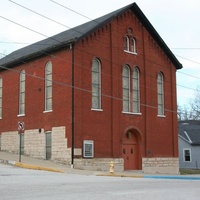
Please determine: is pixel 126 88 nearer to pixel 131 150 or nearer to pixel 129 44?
pixel 129 44

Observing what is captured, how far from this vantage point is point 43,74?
98.8 ft

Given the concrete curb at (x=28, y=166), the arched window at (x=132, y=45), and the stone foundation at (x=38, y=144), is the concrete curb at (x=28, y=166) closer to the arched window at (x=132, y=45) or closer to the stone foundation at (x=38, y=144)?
the stone foundation at (x=38, y=144)

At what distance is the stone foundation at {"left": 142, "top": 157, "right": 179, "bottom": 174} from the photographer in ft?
104

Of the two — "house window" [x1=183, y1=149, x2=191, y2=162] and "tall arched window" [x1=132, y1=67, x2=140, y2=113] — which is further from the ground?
"tall arched window" [x1=132, y1=67, x2=140, y2=113]

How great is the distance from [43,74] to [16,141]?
236 inches

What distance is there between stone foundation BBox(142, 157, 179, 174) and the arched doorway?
58cm

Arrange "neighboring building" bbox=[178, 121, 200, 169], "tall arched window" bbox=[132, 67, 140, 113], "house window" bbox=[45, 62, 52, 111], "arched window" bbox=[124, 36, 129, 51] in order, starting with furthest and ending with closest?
"neighboring building" bbox=[178, 121, 200, 169], "arched window" bbox=[124, 36, 129, 51], "tall arched window" bbox=[132, 67, 140, 113], "house window" bbox=[45, 62, 52, 111]

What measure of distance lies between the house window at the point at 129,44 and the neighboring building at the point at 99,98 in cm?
8

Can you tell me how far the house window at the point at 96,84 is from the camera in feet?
94.9

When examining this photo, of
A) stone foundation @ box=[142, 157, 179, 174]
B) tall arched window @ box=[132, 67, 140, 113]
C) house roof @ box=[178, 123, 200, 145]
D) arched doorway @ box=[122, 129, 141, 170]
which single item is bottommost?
stone foundation @ box=[142, 157, 179, 174]

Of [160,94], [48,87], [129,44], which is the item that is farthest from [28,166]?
[160,94]

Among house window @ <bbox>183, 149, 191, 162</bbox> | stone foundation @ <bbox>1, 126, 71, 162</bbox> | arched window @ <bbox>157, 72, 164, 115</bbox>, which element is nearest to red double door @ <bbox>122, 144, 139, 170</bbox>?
arched window @ <bbox>157, 72, 164, 115</bbox>

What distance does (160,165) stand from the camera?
32.8m

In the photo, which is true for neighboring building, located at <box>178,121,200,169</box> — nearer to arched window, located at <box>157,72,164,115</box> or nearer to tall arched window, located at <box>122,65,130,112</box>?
arched window, located at <box>157,72,164,115</box>
